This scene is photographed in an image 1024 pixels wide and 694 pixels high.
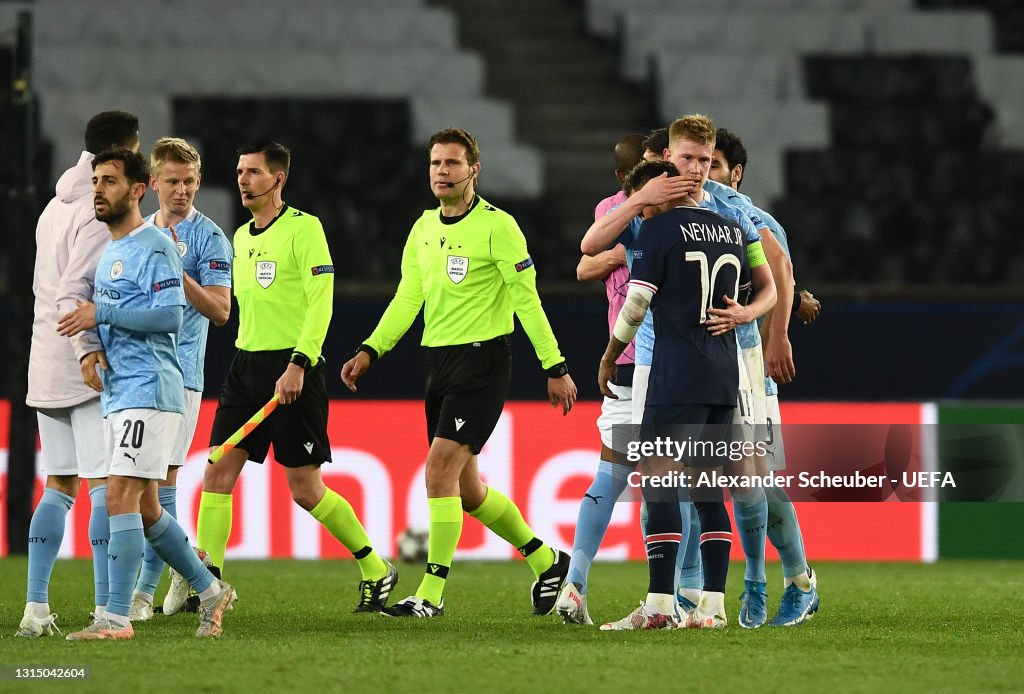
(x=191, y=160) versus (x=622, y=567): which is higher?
(x=191, y=160)

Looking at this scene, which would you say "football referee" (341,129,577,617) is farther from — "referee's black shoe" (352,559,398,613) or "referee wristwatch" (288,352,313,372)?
"referee's black shoe" (352,559,398,613)

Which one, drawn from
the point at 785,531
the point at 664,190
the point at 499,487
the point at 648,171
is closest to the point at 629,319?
the point at 664,190

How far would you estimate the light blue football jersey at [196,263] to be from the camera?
698 centimetres

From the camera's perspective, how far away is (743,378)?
6141 millimetres

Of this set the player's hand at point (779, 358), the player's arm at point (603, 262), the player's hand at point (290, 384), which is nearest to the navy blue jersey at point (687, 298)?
the player's hand at point (779, 358)

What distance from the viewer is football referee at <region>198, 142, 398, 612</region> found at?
704cm

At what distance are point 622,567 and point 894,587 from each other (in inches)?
83.9

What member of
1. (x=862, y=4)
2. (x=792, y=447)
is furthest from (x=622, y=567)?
(x=862, y=4)

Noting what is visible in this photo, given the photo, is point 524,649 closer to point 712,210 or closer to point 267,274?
point 712,210

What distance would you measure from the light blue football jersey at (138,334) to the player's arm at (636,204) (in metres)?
1.56

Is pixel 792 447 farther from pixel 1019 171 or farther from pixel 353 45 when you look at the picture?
pixel 353 45

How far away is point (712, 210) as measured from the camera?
620 centimetres

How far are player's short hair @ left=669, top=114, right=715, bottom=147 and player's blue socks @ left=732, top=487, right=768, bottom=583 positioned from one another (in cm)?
134

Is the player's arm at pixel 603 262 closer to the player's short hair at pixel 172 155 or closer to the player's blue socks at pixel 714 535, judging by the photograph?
the player's blue socks at pixel 714 535
